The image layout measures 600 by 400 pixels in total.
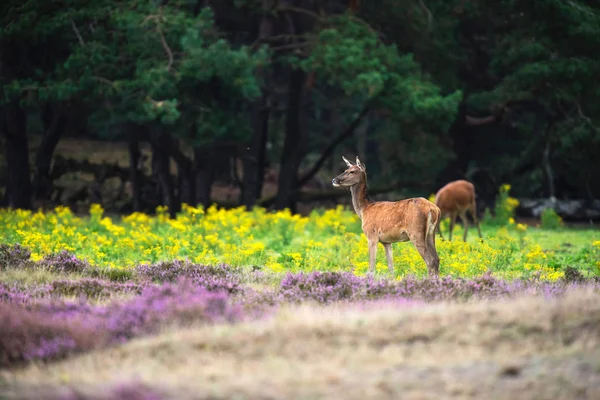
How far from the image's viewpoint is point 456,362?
8.04 meters

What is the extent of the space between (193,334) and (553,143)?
2390cm

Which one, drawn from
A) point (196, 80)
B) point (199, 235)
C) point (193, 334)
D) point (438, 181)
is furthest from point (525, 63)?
point (193, 334)

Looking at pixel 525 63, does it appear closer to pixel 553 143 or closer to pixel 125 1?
pixel 553 143

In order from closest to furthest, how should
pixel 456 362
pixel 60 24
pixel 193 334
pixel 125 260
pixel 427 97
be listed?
1. pixel 456 362
2. pixel 193 334
3. pixel 125 260
4. pixel 60 24
5. pixel 427 97

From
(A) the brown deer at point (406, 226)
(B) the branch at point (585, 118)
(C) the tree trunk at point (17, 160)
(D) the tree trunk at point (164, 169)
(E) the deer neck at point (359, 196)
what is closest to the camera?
(A) the brown deer at point (406, 226)

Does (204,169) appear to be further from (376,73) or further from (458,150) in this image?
(458,150)

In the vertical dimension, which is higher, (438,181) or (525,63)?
(525,63)

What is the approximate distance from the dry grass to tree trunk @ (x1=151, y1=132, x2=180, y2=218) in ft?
68.8

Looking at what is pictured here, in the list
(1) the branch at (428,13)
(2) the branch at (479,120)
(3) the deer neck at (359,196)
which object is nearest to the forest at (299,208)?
(3) the deer neck at (359,196)

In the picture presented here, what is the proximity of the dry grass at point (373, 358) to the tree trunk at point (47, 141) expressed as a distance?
22.1 metres

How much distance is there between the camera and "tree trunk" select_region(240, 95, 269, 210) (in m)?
32.4

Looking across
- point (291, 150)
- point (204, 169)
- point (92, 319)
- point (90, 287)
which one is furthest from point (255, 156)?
point (92, 319)

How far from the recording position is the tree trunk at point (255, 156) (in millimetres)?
32406

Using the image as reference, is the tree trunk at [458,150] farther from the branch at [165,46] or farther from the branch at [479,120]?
the branch at [165,46]
